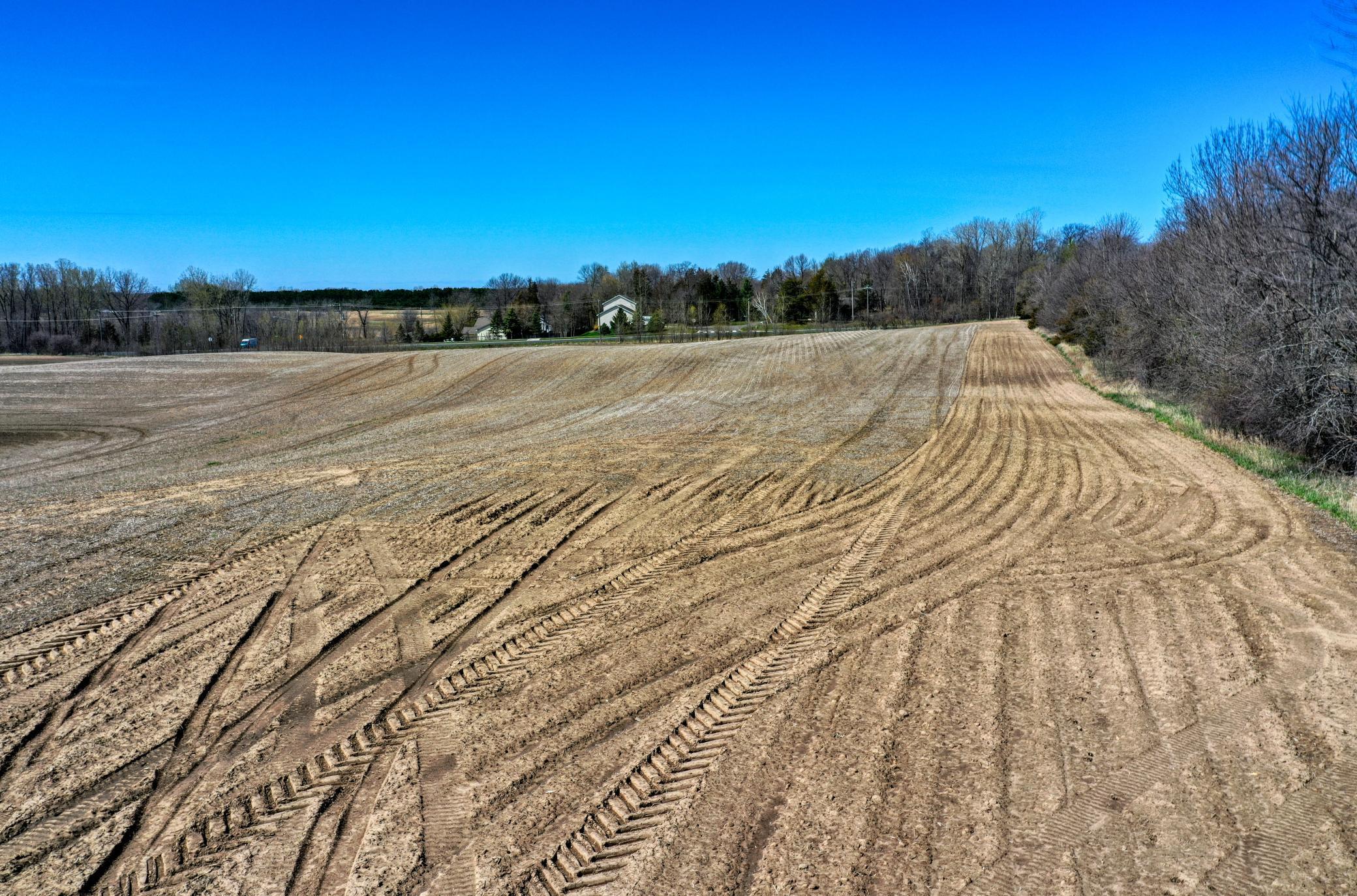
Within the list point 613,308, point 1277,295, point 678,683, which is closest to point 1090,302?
point 1277,295

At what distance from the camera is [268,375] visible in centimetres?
3269

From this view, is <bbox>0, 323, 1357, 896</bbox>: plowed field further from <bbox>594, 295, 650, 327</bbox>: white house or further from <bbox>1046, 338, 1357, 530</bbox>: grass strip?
<bbox>594, 295, 650, 327</bbox>: white house

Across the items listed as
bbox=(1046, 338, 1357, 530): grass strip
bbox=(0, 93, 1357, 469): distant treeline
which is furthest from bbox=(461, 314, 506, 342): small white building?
bbox=(1046, 338, 1357, 530): grass strip

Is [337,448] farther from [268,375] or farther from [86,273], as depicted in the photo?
[86,273]

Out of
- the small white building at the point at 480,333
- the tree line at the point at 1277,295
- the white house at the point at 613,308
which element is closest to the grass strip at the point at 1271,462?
the tree line at the point at 1277,295

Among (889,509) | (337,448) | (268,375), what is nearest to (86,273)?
(268,375)

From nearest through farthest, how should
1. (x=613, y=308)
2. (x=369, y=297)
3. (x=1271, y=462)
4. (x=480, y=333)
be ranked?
(x=1271, y=462) < (x=480, y=333) < (x=613, y=308) < (x=369, y=297)

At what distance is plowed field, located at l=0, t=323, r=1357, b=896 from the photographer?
3670 millimetres

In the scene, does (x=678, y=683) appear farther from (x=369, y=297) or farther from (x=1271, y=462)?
(x=369, y=297)

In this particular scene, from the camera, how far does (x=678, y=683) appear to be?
536cm

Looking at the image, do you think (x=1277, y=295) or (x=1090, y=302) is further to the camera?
(x=1090, y=302)

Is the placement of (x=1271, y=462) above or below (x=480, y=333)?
below

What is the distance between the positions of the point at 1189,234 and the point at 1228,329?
12.1 feet

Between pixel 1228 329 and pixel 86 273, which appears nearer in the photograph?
pixel 1228 329
